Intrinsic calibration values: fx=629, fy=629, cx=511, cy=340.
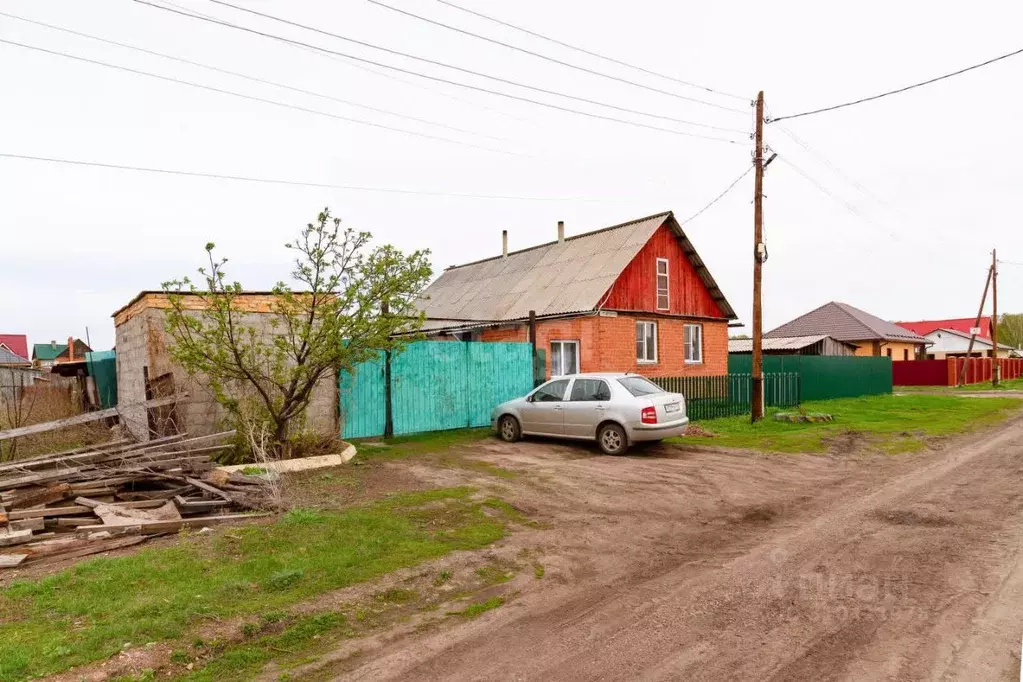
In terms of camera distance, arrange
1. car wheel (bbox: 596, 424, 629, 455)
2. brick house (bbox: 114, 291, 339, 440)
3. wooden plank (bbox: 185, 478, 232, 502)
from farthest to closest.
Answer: car wheel (bbox: 596, 424, 629, 455) → brick house (bbox: 114, 291, 339, 440) → wooden plank (bbox: 185, 478, 232, 502)

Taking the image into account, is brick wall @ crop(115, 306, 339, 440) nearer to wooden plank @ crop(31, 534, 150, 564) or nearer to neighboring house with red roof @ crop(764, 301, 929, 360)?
wooden plank @ crop(31, 534, 150, 564)

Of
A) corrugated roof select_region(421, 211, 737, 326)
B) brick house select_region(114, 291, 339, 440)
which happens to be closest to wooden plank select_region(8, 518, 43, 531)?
brick house select_region(114, 291, 339, 440)

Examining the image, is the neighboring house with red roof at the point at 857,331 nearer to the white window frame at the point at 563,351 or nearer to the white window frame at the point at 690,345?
the white window frame at the point at 690,345

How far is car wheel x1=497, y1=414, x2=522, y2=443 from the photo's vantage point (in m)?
13.9

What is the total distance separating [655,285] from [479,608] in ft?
58.5

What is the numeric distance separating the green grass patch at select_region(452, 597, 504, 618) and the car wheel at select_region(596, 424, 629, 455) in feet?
24.0

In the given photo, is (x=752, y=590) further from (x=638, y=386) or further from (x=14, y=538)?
(x=638, y=386)

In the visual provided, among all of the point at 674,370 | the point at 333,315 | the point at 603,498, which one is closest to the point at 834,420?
the point at 674,370

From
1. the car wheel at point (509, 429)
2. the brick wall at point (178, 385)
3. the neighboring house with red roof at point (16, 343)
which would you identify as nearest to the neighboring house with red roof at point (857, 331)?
the car wheel at point (509, 429)

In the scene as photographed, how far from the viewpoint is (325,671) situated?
155 inches

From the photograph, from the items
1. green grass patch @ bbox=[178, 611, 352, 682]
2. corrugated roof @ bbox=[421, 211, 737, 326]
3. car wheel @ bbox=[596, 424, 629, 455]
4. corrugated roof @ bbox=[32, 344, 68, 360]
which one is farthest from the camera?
corrugated roof @ bbox=[32, 344, 68, 360]

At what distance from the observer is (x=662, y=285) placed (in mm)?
21859

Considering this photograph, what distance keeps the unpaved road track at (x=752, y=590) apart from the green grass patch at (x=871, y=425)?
13.8 ft

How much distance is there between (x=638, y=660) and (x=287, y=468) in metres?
7.48
